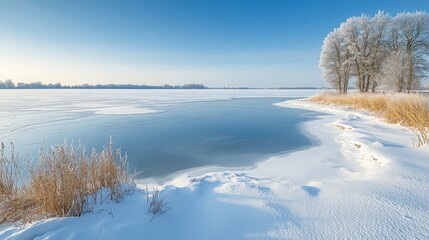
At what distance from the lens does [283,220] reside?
2229mm

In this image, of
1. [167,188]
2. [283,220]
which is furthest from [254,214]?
[167,188]

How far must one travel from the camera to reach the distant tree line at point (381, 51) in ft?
67.7

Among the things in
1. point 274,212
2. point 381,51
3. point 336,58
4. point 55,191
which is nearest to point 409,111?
point 274,212

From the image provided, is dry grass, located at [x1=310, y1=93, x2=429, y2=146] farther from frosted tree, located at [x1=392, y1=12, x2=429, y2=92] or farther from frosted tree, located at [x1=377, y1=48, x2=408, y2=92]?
frosted tree, located at [x1=392, y1=12, x2=429, y2=92]

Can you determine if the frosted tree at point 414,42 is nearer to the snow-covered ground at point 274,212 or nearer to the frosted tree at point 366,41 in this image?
the frosted tree at point 366,41

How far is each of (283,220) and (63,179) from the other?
98.8 inches

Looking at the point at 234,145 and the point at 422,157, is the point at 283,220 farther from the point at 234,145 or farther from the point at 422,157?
the point at 234,145

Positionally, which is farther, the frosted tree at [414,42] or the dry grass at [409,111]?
the frosted tree at [414,42]

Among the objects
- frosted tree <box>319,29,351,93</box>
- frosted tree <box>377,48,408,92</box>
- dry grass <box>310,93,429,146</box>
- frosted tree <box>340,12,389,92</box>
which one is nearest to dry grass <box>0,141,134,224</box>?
dry grass <box>310,93,429,146</box>

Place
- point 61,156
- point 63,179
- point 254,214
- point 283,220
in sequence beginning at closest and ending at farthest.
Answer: point 283,220
point 254,214
point 63,179
point 61,156

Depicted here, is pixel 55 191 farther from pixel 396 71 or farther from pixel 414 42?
pixel 414 42

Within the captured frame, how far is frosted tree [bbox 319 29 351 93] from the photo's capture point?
89.3 feet

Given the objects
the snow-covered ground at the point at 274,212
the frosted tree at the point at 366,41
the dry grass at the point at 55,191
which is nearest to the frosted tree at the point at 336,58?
the frosted tree at the point at 366,41

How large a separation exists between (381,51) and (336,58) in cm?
513
